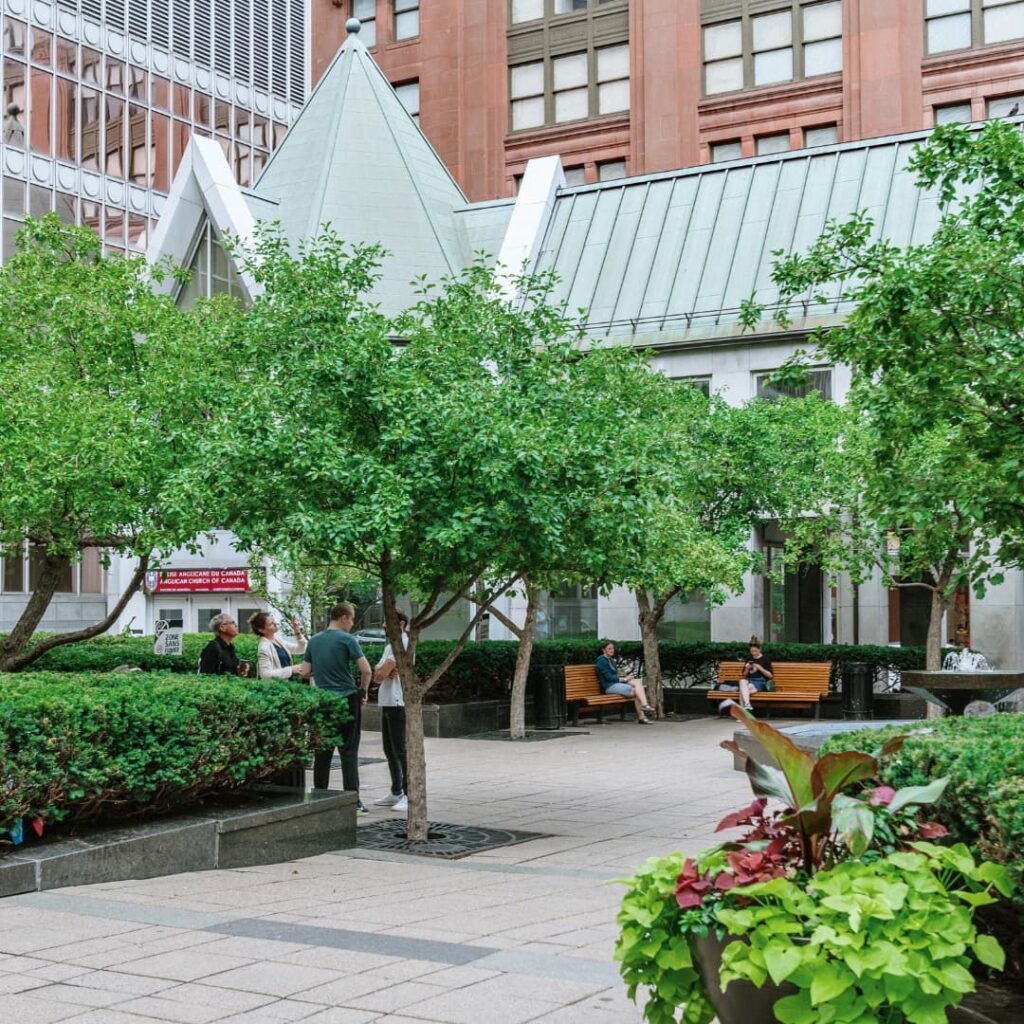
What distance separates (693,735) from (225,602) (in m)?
19.6

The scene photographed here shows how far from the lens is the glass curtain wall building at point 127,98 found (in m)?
48.4

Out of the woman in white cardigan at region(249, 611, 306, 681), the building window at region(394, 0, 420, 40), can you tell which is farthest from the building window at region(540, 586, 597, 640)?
the building window at region(394, 0, 420, 40)

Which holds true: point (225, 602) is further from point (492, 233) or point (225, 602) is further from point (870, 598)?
point (870, 598)

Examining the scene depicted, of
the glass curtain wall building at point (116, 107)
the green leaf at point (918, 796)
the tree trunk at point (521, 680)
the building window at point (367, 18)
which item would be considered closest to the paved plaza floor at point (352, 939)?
the green leaf at point (918, 796)

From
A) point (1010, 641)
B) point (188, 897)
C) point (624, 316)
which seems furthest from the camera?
point (624, 316)

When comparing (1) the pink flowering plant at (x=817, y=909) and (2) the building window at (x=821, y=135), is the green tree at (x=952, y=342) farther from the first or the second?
(2) the building window at (x=821, y=135)

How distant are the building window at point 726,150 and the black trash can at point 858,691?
25.0 m

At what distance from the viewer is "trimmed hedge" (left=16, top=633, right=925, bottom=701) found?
2072 cm

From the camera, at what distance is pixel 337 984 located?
5.89 m

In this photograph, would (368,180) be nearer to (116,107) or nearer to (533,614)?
(116,107)

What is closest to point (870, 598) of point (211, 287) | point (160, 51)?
point (211, 287)

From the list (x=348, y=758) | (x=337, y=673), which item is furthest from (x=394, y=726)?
(x=337, y=673)

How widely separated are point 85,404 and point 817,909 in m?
13.0

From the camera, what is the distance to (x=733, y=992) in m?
3.98
